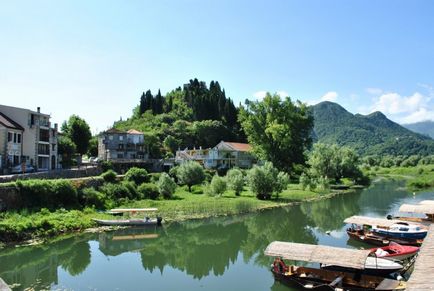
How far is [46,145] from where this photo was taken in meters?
60.1

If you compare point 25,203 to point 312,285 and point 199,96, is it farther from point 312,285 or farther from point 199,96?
point 199,96

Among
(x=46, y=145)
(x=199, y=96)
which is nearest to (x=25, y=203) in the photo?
(x=46, y=145)

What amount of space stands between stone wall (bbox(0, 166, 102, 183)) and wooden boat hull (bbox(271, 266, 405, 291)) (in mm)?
28624

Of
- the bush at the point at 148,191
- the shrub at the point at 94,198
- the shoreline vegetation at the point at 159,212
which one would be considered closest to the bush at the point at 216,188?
the shoreline vegetation at the point at 159,212

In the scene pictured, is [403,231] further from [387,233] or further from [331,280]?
[331,280]

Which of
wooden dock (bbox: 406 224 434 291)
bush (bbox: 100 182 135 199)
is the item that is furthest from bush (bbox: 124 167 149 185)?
wooden dock (bbox: 406 224 434 291)

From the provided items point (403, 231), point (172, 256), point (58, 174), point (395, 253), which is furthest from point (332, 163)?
point (395, 253)

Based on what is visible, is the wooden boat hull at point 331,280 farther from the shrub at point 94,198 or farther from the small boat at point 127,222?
the shrub at point 94,198

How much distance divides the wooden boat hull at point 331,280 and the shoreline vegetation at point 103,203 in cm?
2094

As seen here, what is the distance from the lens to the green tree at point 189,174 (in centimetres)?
6112

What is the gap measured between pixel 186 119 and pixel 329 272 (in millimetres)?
104452

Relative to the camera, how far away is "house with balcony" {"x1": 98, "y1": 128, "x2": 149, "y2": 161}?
276 ft

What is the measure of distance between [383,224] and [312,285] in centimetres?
1470

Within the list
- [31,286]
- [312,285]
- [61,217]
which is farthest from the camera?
[61,217]
